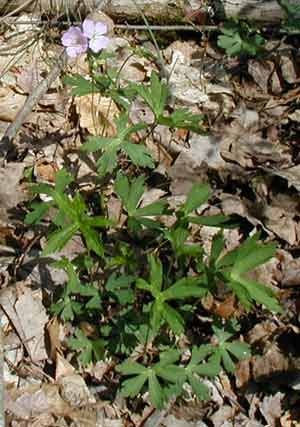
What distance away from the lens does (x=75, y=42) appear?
10.8 ft

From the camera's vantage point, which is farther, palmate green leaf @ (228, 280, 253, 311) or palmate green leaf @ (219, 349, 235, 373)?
palmate green leaf @ (219, 349, 235, 373)

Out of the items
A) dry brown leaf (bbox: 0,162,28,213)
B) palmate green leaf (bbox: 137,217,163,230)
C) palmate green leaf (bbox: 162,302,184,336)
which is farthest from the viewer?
dry brown leaf (bbox: 0,162,28,213)

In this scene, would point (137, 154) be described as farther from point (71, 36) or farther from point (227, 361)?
point (227, 361)

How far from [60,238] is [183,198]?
2.66ft

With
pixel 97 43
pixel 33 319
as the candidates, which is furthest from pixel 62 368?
pixel 97 43

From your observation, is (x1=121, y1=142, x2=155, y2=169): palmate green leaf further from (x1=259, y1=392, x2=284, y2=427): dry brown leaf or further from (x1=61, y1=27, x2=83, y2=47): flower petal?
(x1=259, y1=392, x2=284, y2=427): dry brown leaf

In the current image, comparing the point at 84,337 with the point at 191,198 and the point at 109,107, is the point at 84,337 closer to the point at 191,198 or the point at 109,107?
the point at 191,198

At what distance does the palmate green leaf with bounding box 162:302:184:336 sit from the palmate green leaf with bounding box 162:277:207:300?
58 millimetres

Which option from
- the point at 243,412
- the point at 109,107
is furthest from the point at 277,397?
the point at 109,107

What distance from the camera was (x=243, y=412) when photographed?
319cm

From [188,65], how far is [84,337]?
1.60m

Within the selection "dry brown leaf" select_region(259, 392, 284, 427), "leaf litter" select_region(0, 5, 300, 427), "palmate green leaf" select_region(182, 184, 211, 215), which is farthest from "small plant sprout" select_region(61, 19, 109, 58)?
"dry brown leaf" select_region(259, 392, 284, 427)

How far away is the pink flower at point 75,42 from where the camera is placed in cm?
327

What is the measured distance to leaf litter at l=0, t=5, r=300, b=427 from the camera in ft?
→ 10.4
